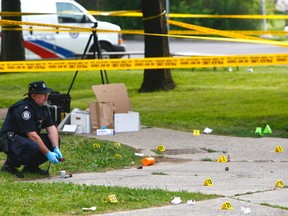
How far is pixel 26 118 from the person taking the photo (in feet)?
32.1

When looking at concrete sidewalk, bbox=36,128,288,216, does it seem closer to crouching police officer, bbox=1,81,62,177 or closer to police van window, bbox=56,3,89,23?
crouching police officer, bbox=1,81,62,177

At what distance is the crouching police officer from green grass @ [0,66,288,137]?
4101mm

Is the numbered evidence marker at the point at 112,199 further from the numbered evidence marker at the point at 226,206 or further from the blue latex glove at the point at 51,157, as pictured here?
the blue latex glove at the point at 51,157

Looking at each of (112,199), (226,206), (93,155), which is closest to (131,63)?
(93,155)

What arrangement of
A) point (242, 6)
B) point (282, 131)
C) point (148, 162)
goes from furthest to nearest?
point (242, 6), point (282, 131), point (148, 162)

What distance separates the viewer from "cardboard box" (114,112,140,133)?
43.9ft

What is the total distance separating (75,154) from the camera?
37.6 feet

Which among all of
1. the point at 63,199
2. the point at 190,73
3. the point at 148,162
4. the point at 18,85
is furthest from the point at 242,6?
the point at 63,199

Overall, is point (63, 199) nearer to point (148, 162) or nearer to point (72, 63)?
point (148, 162)

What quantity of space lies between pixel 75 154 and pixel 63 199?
3.01 metres

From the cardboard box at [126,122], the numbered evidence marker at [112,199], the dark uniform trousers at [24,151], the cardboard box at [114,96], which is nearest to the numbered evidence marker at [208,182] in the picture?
the numbered evidence marker at [112,199]

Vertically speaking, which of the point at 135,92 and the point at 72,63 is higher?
the point at 72,63

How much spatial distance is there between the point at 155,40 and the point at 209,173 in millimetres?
7607

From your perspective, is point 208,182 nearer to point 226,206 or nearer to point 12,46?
point 226,206
